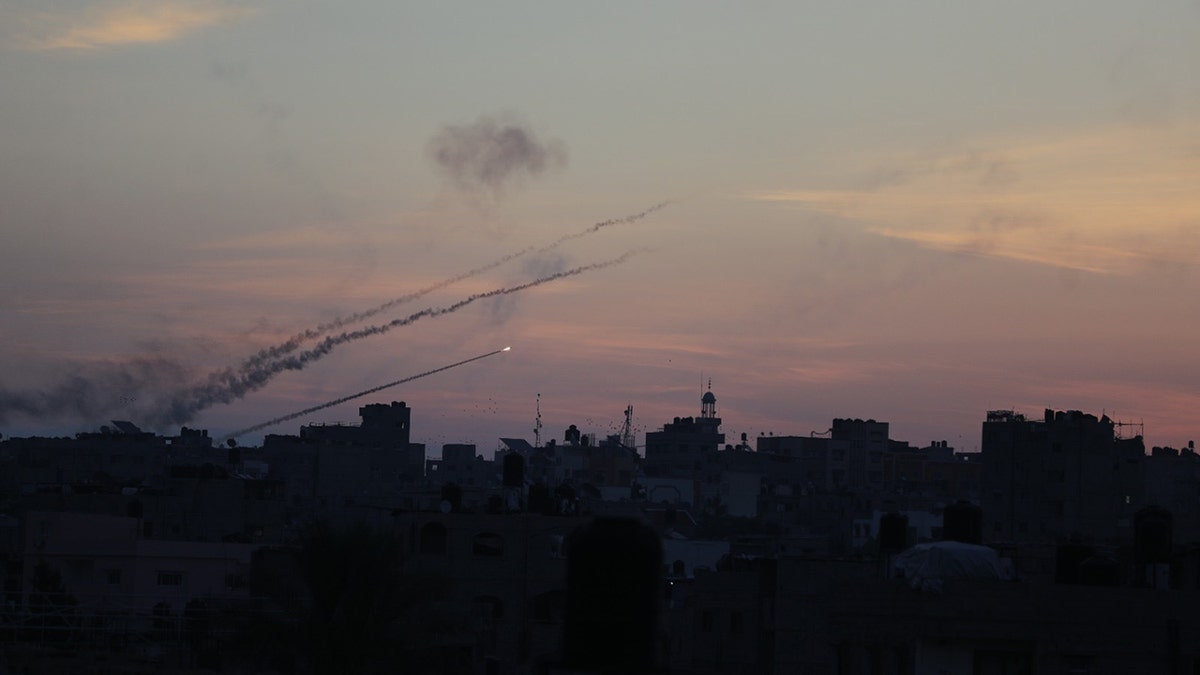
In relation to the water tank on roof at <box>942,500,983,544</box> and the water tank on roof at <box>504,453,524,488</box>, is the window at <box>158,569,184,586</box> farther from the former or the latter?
the water tank on roof at <box>942,500,983,544</box>

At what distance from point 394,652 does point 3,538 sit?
36.6m

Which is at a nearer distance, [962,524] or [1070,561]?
[1070,561]

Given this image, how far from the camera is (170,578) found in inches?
2437

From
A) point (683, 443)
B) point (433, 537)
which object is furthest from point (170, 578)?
point (683, 443)

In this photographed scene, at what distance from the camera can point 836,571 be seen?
4509cm

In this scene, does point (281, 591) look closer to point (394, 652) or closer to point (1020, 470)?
point (394, 652)

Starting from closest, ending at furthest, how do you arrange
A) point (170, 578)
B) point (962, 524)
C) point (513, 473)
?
point (962, 524) < point (170, 578) < point (513, 473)

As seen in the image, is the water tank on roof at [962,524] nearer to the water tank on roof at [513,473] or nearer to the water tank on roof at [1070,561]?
the water tank on roof at [1070,561]

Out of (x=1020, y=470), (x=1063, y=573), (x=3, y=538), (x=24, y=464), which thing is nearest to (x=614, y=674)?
(x=1063, y=573)

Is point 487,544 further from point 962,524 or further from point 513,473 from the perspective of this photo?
point 962,524

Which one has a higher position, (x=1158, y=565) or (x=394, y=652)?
(x=1158, y=565)

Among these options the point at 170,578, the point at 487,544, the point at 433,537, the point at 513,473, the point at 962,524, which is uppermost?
the point at 513,473

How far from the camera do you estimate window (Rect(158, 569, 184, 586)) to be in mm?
61688

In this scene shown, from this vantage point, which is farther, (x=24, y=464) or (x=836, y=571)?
(x=24, y=464)
